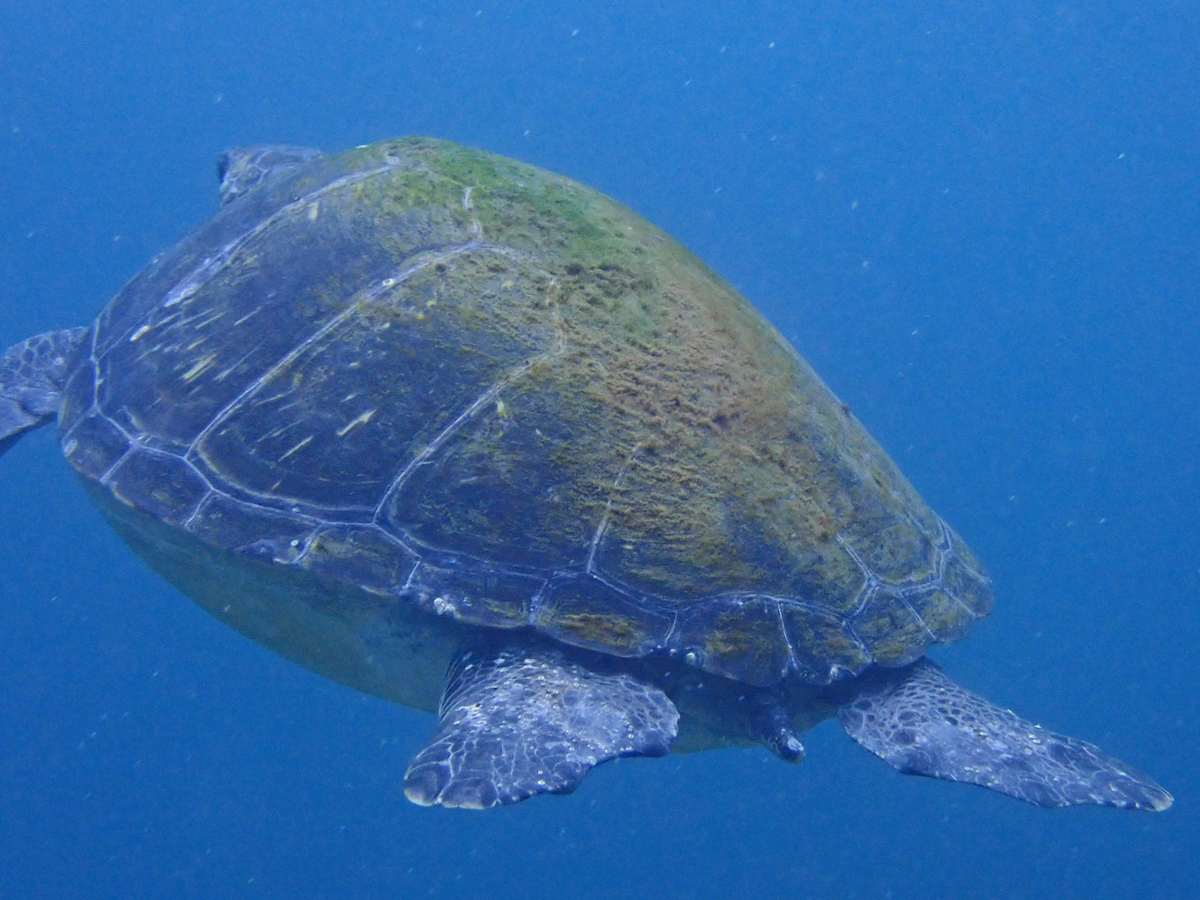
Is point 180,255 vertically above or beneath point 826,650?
above

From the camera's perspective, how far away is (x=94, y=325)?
17.0ft

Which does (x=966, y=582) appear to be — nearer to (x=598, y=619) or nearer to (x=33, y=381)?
(x=598, y=619)

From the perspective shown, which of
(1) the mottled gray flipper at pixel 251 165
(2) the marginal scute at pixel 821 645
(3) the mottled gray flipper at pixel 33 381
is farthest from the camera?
(1) the mottled gray flipper at pixel 251 165

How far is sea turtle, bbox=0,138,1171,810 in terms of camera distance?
341 cm

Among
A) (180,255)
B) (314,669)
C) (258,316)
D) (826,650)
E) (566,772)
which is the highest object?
(180,255)

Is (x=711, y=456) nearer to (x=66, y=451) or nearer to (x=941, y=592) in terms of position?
(x=941, y=592)

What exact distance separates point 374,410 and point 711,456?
1.58 metres

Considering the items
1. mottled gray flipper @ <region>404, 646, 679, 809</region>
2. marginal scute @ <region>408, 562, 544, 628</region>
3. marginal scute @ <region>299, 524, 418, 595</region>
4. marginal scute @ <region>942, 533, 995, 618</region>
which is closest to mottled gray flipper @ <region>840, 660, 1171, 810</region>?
marginal scute @ <region>942, 533, 995, 618</region>

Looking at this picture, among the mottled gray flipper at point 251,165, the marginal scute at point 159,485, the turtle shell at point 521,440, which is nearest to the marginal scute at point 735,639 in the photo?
the turtle shell at point 521,440

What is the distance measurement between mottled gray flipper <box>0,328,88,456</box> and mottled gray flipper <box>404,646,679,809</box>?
11.9ft

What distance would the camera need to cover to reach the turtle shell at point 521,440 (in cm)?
348

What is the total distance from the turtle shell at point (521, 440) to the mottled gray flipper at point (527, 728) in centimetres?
19

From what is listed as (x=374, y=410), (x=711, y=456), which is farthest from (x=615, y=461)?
(x=374, y=410)

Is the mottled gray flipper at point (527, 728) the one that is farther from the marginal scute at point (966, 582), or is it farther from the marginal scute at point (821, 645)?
the marginal scute at point (966, 582)
